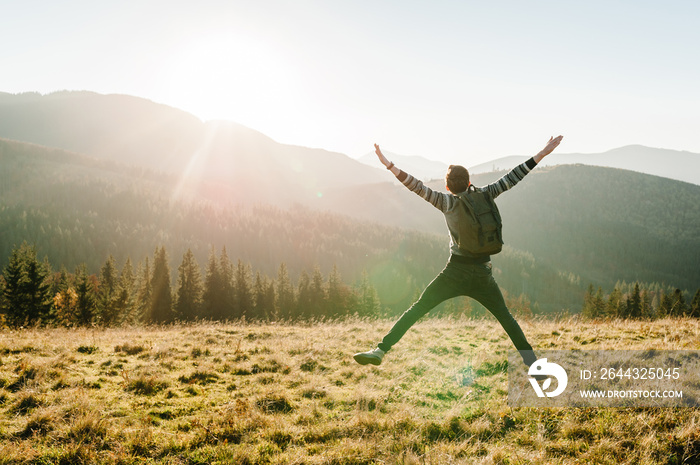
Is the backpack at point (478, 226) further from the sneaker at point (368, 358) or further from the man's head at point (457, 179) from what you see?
the sneaker at point (368, 358)

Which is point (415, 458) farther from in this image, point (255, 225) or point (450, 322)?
point (255, 225)

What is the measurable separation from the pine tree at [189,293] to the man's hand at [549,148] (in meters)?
44.1

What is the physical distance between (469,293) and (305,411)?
119 inches

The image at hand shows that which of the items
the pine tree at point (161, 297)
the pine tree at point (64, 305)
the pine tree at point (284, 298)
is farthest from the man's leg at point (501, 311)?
the pine tree at point (284, 298)

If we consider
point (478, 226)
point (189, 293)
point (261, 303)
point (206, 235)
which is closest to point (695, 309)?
point (478, 226)

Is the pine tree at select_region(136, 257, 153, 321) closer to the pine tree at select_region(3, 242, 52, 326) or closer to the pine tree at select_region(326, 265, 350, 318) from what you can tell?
the pine tree at select_region(3, 242, 52, 326)

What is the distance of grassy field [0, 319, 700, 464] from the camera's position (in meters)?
3.74

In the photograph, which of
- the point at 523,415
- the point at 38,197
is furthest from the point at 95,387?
the point at 38,197

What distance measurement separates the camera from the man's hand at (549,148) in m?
5.56

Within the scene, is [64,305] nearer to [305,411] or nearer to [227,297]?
[227,297]

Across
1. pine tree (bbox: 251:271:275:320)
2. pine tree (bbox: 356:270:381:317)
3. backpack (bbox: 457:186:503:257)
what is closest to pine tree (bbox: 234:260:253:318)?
pine tree (bbox: 251:271:275:320)

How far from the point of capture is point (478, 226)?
519 centimetres

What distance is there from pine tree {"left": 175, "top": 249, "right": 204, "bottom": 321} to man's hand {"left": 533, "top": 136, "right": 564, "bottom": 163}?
145ft

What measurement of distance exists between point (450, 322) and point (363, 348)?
4587 millimetres
